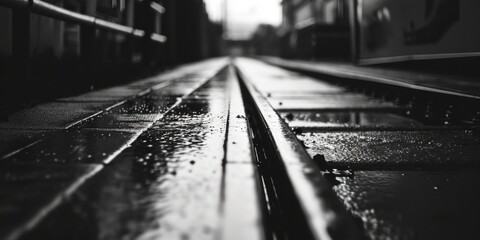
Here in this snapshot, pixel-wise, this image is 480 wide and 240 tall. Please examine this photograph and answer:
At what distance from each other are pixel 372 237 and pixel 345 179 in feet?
1.34

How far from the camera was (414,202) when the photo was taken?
1018 millimetres

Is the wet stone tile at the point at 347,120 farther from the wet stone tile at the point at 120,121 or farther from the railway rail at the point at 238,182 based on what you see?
the wet stone tile at the point at 120,121

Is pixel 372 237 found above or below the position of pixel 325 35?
below

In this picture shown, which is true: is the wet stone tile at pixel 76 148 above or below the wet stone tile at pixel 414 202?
above

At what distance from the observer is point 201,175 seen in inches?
40.6

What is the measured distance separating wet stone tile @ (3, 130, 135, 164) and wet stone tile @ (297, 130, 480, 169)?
28.4 inches

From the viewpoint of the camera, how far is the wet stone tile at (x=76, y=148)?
120cm

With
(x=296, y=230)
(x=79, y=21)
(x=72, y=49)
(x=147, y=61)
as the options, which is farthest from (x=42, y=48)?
(x=296, y=230)

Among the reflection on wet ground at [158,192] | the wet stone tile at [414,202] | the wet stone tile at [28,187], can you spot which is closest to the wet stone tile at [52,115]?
the reflection on wet ground at [158,192]

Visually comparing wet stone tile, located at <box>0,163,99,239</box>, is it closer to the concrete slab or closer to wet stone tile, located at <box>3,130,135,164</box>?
wet stone tile, located at <box>3,130,135,164</box>

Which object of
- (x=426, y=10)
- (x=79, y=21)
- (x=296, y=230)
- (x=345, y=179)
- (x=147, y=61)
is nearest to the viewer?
(x=296, y=230)

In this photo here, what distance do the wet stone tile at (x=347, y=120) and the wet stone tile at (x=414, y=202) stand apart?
3.03 feet

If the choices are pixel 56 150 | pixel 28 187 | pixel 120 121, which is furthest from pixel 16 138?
pixel 28 187

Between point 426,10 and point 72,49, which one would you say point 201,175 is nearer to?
point 72,49
